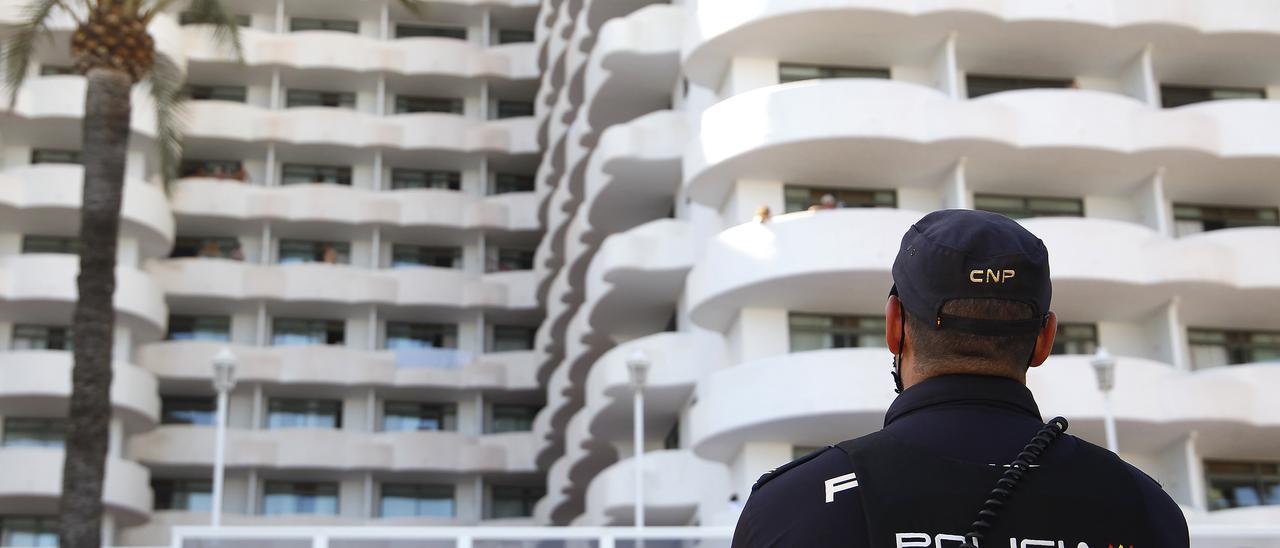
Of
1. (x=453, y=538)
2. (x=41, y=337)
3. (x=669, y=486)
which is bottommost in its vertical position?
(x=453, y=538)

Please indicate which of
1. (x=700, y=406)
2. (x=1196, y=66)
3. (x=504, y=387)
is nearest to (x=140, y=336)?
(x=504, y=387)

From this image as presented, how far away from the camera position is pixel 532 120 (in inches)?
2306

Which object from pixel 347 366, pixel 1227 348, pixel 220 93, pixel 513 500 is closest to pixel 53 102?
pixel 220 93

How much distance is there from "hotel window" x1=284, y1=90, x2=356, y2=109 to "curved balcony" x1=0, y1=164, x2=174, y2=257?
27.4 feet

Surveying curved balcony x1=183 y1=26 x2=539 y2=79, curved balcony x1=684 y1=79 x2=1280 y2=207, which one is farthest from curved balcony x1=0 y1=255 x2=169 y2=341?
curved balcony x1=684 y1=79 x2=1280 y2=207

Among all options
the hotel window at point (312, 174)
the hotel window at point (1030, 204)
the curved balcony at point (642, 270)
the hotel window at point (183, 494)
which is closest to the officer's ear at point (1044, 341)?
the hotel window at point (1030, 204)

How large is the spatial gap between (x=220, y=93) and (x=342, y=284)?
27.3ft

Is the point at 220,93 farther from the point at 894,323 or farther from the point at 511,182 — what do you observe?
the point at 894,323

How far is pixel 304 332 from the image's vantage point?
55.6 m

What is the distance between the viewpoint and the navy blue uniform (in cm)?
321

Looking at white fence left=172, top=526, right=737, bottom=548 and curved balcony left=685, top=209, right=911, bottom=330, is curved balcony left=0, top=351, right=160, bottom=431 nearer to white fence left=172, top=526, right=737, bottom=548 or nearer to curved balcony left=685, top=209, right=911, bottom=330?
curved balcony left=685, top=209, right=911, bottom=330

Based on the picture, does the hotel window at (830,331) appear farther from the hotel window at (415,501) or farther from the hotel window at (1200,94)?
the hotel window at (415,501)

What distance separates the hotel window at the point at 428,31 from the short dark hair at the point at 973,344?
190 ft

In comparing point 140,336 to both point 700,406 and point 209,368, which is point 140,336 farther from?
point 700,406
